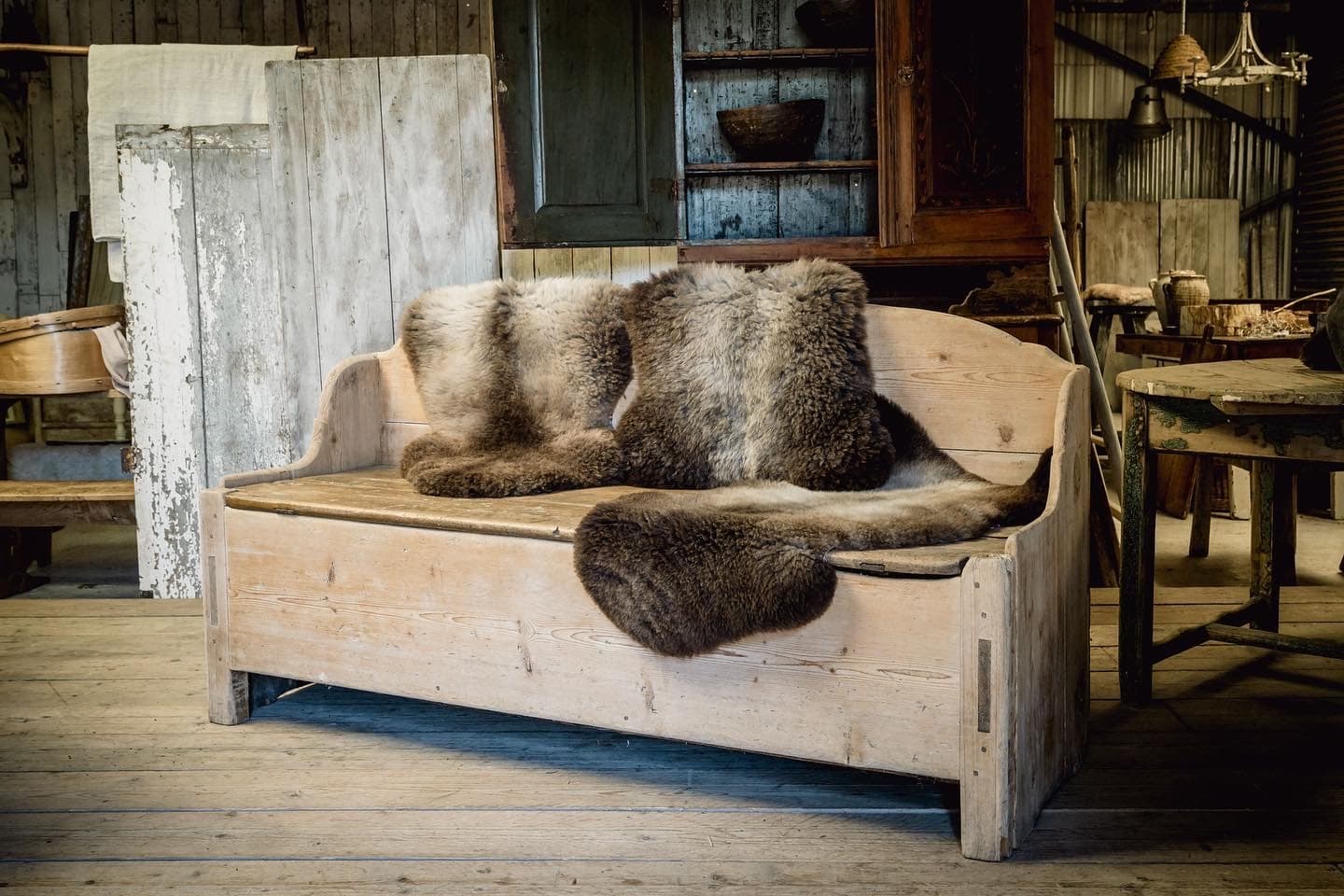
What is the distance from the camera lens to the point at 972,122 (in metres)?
3.80

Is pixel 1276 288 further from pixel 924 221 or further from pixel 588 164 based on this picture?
pixel 588 164

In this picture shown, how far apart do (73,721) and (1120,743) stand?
2138 millimetres

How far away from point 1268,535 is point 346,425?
7.44 feet

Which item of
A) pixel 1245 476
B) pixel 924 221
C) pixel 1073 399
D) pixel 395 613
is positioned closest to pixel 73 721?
pixel 395 613

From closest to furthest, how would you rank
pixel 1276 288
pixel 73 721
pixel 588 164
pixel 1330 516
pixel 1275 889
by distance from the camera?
pixel 1275 889
pixel 73 721
pixel 588 164
pixel 1330 516
pixel 1276 288

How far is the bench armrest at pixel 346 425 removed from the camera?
2.82 metres

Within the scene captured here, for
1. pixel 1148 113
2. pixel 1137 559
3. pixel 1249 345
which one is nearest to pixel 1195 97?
pixel 1148 113

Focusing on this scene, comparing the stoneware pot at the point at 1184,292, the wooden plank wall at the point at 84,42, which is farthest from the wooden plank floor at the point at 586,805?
the wooden plank wall at the point at 84,42

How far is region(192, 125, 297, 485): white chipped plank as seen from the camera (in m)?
3.50

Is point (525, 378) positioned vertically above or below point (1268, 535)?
above

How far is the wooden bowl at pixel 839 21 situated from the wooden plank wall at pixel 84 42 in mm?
3439

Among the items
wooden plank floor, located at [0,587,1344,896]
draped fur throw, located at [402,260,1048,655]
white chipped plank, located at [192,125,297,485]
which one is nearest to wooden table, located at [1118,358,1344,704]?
wooden plank floor, located at [0,587,1344,896]

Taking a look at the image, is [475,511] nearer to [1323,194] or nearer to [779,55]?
[779,55]

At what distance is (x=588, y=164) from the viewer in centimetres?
378
